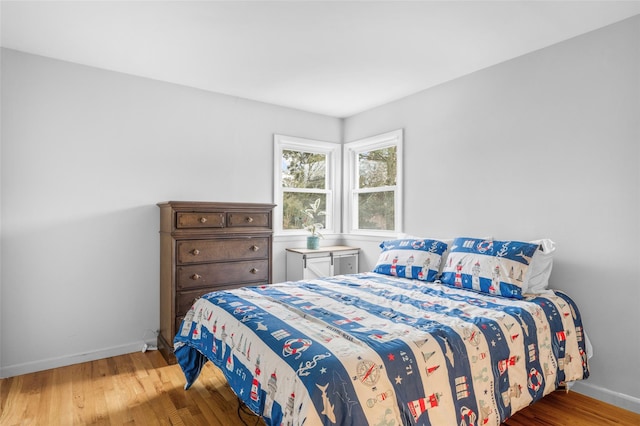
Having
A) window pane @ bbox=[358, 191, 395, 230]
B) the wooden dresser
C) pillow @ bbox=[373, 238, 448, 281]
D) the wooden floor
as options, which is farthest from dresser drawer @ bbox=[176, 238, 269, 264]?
window pane @ bbox=[358, 191, 395, 230]

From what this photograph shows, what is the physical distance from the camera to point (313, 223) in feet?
14.6

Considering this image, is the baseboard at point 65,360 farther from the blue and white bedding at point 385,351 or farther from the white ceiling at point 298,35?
the white ceiling at point 298,35

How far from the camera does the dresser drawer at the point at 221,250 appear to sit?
303 cm

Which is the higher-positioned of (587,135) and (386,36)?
(386,36)

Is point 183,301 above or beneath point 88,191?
beneath

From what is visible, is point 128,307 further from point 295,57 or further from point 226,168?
point 295,57

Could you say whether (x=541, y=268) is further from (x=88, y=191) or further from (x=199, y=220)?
(x=88, y=191)

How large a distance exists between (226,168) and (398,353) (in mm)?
2797

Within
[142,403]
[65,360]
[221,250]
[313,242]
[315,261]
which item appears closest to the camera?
[142,403]

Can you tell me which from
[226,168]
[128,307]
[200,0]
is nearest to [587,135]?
[200,0]

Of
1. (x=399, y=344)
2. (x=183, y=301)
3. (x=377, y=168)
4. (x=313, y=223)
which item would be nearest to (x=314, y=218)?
(x=313, y=223)

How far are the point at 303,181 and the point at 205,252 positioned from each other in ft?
5.44

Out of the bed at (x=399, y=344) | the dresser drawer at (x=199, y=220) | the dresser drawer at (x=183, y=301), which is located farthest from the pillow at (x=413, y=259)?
the dresser drawer at (x=183, y=301)

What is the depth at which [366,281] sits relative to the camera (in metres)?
2.88
